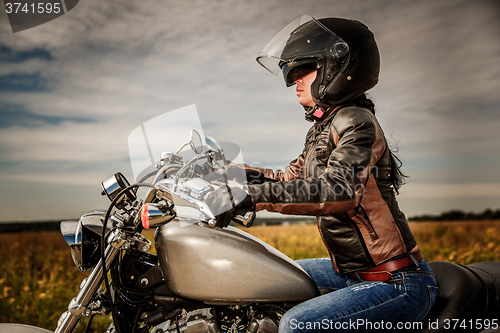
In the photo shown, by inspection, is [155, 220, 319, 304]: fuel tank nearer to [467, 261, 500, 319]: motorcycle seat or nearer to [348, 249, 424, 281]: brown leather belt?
[348, 249, 424, 281]: brown leather belt

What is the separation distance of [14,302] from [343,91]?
156 inches

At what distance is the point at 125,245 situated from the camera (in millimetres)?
1278

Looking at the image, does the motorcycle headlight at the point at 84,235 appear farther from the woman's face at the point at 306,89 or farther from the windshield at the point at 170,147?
the woman's face at the point at 306,89

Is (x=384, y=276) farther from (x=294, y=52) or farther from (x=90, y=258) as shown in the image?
(x=90, y=258)

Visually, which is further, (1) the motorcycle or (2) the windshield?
(2) the windshield

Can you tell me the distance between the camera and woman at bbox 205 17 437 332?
44.9 inches

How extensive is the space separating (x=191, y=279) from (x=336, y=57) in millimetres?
1298

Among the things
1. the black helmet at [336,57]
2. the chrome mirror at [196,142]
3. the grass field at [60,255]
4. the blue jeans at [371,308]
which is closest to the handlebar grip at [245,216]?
the chrome mirror at [196,142]

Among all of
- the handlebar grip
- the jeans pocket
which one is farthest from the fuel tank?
the jeans pocket

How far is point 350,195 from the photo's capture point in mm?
1158

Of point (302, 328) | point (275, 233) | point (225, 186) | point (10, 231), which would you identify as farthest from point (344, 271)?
point (10, 231)

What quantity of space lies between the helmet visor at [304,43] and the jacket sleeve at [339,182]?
1.46ft

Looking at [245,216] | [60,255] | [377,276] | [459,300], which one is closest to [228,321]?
[245,216]
